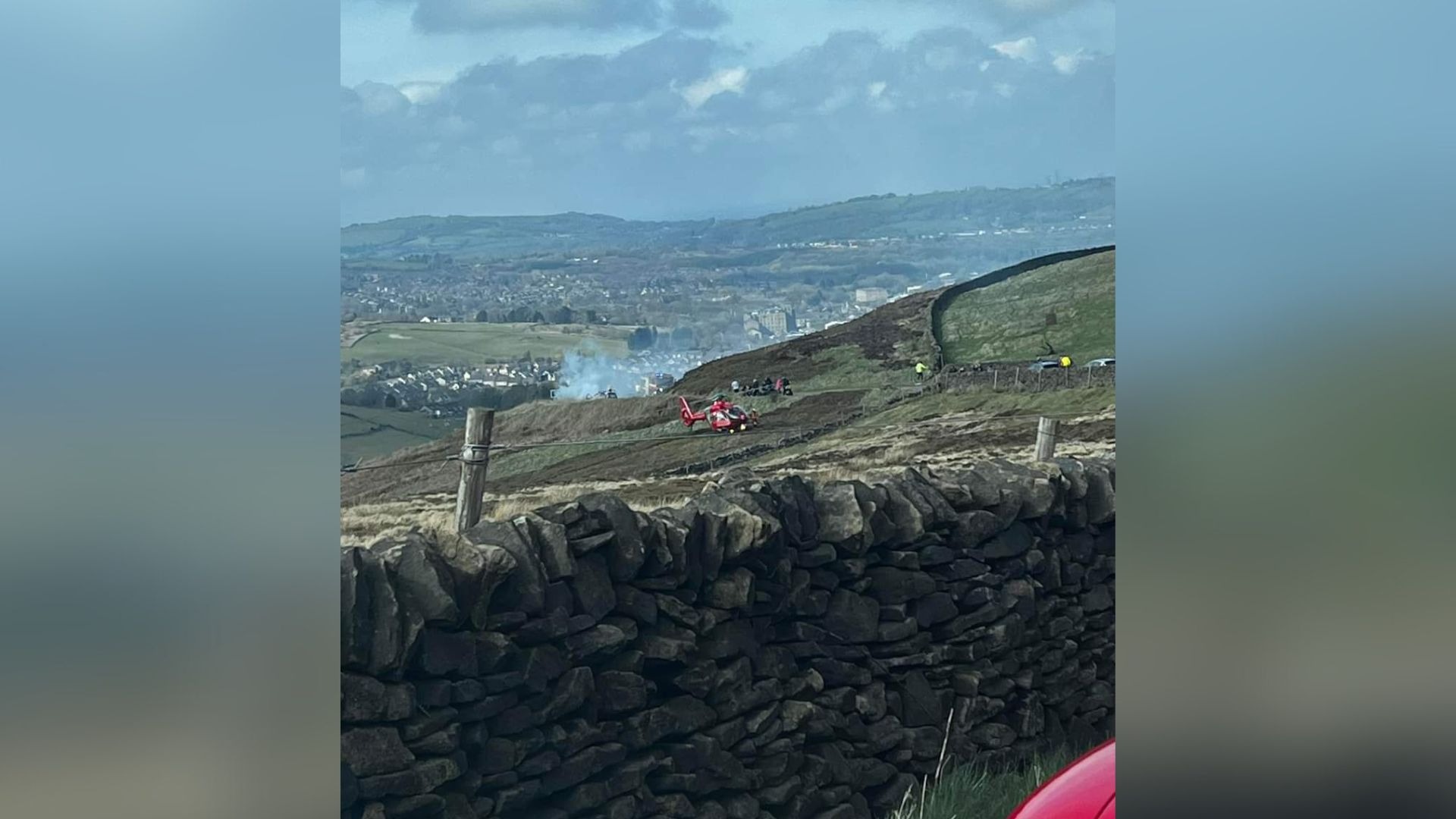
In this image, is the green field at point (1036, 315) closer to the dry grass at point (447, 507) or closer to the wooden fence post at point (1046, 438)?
the wooden fence post at point (1046, 438)

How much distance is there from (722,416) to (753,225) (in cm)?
49

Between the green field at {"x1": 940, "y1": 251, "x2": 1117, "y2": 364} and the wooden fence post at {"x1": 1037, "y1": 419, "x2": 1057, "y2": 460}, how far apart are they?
0.19 meters

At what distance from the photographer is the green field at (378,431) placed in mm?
2871

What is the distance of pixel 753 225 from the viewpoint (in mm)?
3199

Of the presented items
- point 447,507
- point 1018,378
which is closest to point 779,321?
point 1018,378

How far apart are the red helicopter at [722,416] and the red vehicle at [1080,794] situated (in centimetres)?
114

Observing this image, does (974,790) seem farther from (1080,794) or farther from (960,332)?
(960,332)
